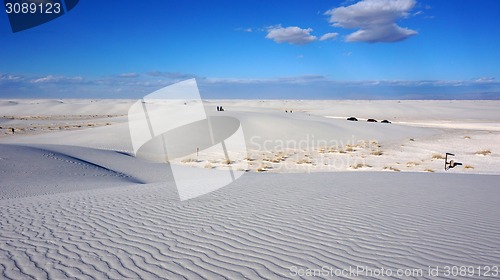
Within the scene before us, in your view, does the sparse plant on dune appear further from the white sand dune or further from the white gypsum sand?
the white sand dune

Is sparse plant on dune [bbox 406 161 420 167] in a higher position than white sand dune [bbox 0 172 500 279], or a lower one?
lower

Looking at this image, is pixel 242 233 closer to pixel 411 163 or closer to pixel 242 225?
pixel 242 225

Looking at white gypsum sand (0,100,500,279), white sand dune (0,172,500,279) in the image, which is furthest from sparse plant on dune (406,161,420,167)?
white sand dune (0,172,500,279)

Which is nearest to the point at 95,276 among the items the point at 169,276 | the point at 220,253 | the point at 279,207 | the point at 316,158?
the point at 169,276

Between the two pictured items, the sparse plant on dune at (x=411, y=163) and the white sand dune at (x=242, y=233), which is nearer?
the white sand dune at (x=242, y=233)

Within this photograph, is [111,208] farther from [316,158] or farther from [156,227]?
[316,158]

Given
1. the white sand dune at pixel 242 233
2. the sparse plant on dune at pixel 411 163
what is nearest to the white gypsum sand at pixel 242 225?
the white sand dune at pixel 242 233

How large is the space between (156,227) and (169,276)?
204cm

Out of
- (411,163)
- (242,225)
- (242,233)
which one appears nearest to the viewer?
(242,233)

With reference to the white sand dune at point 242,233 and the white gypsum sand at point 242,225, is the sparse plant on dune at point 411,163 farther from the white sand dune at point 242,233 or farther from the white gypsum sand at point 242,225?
the white sand dune at point 242,233

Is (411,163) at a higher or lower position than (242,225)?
lower

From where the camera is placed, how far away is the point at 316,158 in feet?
66.0

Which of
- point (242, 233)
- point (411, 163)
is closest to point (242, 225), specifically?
point (242, 233)

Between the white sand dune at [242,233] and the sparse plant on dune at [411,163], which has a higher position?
the white sand dune at [242,233]
